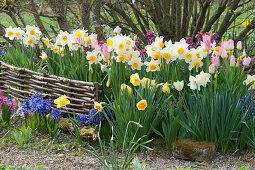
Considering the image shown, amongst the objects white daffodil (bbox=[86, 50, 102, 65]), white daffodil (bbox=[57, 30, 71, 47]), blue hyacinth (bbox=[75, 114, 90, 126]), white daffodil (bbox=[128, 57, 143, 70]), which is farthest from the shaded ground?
white daffodil (bbox=[57, 30, 71, 47])

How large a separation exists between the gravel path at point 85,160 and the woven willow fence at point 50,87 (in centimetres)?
56

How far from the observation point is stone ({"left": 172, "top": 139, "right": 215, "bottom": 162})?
8.36ft

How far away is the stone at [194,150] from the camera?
255 centimetres

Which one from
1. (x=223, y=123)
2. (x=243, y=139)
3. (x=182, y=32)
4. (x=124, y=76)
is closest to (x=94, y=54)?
(x=124, y=76)

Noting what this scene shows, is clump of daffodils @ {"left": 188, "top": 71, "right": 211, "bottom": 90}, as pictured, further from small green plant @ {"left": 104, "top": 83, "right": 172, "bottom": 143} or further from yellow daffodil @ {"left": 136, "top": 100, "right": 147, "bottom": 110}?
yellow daffodil @ {"left": 136, "top": 100, "right": 147, "bottom": 110}

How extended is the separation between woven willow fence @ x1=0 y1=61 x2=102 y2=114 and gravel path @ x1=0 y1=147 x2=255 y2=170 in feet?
1.85

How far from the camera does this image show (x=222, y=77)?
2.99 meters

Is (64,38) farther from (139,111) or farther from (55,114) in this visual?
(139,111)

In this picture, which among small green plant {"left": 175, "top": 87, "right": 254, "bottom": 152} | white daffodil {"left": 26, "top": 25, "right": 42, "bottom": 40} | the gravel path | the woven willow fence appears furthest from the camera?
white daffodil {"left": 26, "top": 25, "right": 42, "bottom": 40}

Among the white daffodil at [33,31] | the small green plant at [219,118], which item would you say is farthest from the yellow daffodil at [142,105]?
the white daffodil at [33,31]

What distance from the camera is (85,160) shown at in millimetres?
2611

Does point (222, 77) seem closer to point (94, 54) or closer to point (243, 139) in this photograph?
point (243, 139)

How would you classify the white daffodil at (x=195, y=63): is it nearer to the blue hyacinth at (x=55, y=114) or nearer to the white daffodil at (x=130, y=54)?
the white daffodil at (x=130, y=54)

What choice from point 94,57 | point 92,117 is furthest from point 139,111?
point 94,57
